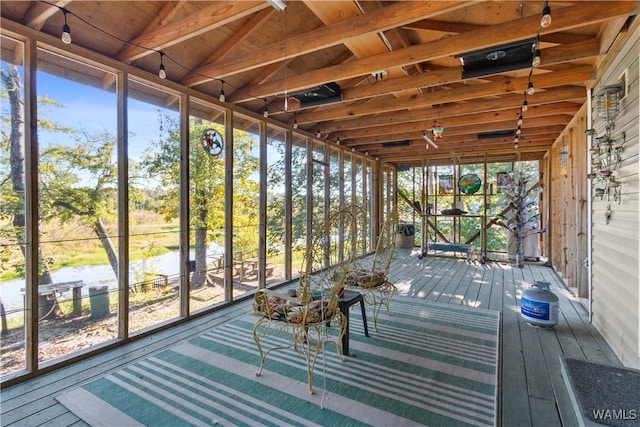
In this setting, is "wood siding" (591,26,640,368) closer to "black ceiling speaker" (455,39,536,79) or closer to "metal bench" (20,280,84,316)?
"black ceiling speaker" (455,39,536,79)

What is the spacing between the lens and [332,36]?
8.26 feet

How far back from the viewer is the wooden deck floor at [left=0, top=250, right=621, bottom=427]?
6.37 ft

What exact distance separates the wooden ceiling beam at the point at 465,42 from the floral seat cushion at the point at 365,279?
2108 millimetres

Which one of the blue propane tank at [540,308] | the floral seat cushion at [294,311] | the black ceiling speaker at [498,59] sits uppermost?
the black ceiling speaker at [498,59]

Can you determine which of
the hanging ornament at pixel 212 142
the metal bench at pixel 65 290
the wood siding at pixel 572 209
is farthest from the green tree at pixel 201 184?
the wood siding at pixel 572 209

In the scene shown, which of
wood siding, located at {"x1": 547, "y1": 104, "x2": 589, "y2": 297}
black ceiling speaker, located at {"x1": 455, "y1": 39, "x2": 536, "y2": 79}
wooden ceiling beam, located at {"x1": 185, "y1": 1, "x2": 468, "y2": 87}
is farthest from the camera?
wood siding, located at {"x1": 547, "y1": 104, "x2": 589, "y2": 297}

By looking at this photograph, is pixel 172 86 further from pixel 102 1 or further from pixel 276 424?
pixel 276 424

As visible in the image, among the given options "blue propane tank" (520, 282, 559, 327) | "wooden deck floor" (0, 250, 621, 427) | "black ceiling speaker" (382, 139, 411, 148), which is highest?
"black ceiling speaker" (382, 139, 411, 148)

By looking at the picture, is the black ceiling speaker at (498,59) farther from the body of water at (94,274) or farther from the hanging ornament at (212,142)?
the body of water at (94,274)

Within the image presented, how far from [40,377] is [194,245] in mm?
1706

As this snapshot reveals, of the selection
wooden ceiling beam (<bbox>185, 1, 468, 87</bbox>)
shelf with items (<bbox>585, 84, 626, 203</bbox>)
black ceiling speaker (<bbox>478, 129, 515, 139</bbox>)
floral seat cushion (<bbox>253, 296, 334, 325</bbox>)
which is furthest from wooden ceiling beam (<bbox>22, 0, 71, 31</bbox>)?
black ceiling speaker (<bbox>478, 129, 515, 139</bbox>)

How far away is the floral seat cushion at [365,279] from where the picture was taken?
316cm

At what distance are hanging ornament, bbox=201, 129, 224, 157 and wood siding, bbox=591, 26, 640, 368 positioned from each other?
159 inches

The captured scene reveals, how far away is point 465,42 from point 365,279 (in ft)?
7.77
